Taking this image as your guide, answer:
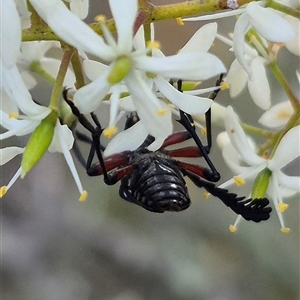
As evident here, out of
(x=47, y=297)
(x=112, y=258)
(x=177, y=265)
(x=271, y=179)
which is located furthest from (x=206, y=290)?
(x=271, y=179)

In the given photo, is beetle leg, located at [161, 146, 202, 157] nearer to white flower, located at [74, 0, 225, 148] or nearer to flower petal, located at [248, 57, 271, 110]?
flower petal, located at [248, 57, 271, 110]

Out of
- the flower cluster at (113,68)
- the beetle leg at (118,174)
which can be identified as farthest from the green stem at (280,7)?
the beetle leg at (118,174)

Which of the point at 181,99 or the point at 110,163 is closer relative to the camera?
the point at 181,99

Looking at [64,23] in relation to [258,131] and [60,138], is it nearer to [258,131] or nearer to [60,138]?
[60,138]

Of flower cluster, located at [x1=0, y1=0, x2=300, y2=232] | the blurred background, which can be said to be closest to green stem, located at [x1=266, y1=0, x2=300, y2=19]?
flower cluster, located at [x1=0, y1=0, x2=300, y2=232]

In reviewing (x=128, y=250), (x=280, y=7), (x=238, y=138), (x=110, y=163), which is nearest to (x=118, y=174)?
(x=110, y=163)

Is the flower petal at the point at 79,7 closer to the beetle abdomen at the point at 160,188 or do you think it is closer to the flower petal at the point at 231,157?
the beetle abdomen at the point at 160,188

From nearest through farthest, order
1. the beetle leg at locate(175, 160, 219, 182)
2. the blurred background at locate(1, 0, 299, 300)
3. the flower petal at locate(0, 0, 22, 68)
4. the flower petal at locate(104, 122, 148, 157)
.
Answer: the flower petal at locate(0, 0, 22, 68) → the flower petal at locate(104, 122, 148, 157) → the beetle leg at locate(175, 160, 219, 182) → the blurred background at locate(1, 0, 299, 300)
